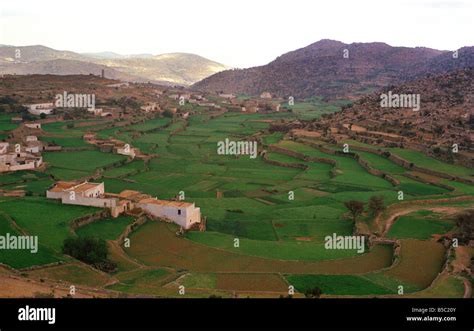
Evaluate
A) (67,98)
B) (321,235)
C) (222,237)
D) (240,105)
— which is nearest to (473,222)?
(321,235)

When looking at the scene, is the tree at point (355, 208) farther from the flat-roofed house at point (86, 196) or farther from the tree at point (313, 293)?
the flat-roofed house at point (86, 196)

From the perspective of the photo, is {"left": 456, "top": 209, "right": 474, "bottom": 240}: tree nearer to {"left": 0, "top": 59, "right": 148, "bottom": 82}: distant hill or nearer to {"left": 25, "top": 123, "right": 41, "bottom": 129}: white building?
{"left": 25, "top": 123, "right": 41, "bottom": 129}: white building

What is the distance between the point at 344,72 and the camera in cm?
A: 12975

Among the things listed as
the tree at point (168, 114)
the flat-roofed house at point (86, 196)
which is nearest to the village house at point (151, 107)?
the tree at point (168, 114)

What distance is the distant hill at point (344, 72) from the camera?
4587 inches

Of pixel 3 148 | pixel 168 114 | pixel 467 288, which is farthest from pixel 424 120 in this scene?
pixel 467 288

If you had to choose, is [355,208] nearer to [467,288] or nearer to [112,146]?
[467,288]

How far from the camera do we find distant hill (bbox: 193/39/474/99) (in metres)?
116

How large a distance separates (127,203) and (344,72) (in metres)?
108

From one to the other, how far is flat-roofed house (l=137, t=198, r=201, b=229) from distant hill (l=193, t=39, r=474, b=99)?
8132 cm

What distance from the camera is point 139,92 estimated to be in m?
89.8
